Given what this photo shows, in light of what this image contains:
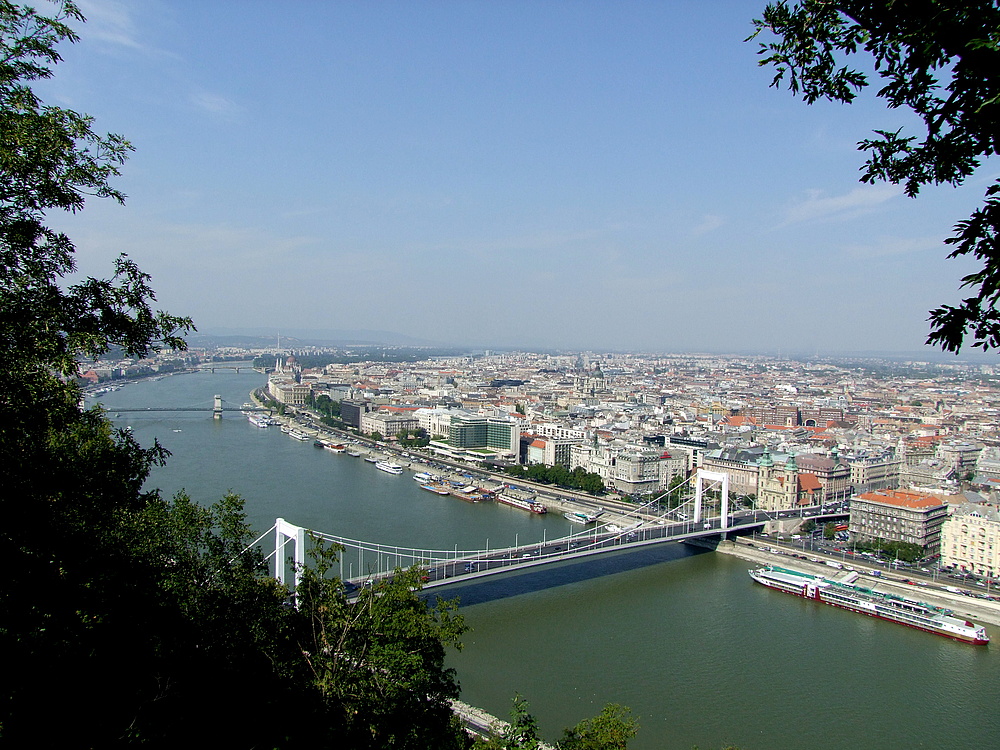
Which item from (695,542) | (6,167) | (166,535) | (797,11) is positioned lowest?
(695,542)

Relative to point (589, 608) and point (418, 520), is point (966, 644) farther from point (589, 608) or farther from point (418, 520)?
point (418, 520)

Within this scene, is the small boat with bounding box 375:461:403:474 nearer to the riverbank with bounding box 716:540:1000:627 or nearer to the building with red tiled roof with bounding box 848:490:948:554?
the riverbank with bounding box 716:540:1000:627

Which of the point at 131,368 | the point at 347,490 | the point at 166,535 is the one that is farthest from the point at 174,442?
the point at 131,368

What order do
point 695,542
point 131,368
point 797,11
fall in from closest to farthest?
point 797,11 → point 695,542 → point 131,368

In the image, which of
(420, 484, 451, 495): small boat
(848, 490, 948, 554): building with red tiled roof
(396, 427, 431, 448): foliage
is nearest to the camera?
(848, 490, 948, 554): building with red tiled roof

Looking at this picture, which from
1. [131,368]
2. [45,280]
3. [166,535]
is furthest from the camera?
[131,368]

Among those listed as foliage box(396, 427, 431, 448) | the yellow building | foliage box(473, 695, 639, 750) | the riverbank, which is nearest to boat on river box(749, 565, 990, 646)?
the riverbank
